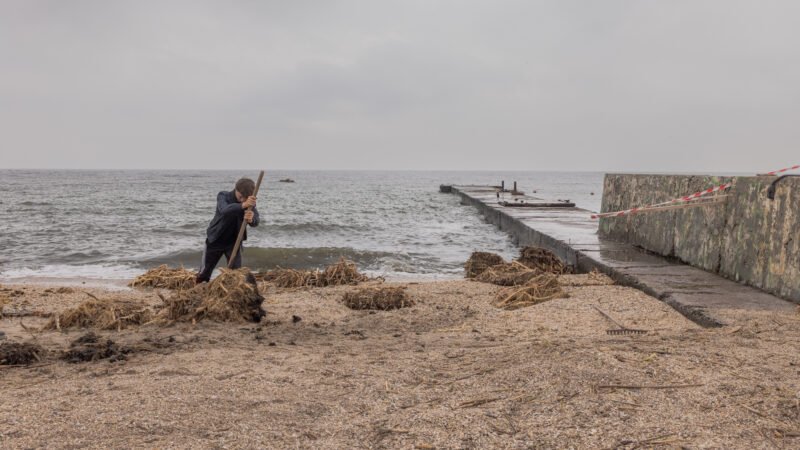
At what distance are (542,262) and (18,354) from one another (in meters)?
6.27

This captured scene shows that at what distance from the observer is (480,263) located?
25.5 ft

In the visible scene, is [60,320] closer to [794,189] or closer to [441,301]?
[441,301]

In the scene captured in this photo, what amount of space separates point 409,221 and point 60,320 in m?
13.5

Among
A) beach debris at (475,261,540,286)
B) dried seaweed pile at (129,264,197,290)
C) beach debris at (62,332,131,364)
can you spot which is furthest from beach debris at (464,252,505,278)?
beach debris at (62,332,131,364)

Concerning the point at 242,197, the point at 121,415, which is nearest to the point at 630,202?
the point at 242,197

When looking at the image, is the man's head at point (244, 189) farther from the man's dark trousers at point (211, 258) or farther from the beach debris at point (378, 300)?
the beach debris at point (378, 300)

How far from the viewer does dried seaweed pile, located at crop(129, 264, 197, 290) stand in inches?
279

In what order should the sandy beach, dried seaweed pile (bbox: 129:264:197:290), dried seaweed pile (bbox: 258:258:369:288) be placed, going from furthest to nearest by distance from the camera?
dried seaweed pile (bbox: 129:264:197:290), dried seaweed pile (bbox: 258:258:369:288), the sandy beach

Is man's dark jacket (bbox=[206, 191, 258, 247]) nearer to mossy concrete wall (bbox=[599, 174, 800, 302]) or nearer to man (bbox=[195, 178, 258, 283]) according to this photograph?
man (bbox=[195, 178, 258, 283])

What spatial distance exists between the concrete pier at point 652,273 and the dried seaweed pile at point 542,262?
30cm

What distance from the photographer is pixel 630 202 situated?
8242 millimetres

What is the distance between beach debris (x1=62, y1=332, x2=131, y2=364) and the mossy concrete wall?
17.6 ft

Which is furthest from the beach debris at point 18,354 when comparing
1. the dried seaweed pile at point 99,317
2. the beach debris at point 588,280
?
the beach debris at point 588,280

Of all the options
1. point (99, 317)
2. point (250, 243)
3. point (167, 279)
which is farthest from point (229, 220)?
point (250, 243)
